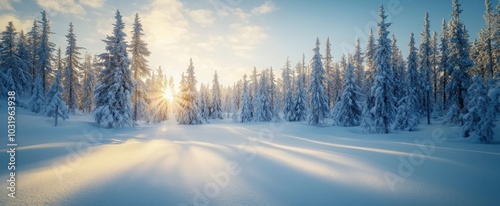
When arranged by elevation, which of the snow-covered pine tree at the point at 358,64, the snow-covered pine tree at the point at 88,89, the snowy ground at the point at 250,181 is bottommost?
the snowy ground at the point at 250,181

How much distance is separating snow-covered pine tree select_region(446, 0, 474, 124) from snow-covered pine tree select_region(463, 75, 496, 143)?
1036 cm

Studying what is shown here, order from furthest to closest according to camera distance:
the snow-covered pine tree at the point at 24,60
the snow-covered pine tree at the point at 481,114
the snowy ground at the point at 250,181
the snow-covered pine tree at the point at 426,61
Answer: the snow-covered pine tree at the point at 426,61 → the snow-covered pine tree at the point at 24,60 → the snow-covered pine tree at the point at 481,114 → the snowy ground at the point at 250,181

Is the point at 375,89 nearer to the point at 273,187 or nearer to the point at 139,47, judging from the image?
the point at 273,187

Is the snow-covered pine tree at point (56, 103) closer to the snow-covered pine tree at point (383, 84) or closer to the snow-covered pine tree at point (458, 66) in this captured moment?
the snow-covered pine tree at point (383, 84)

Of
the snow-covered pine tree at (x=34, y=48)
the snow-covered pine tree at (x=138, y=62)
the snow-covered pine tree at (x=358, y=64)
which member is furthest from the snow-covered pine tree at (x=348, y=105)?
the snow-covered pine tree at (x=34, y=48)

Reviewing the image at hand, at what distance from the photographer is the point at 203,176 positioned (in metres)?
6.29

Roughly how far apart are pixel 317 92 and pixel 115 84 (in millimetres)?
27510

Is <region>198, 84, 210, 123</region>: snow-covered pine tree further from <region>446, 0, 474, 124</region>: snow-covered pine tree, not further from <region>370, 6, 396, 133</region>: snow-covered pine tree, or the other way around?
<region>446, 0, 474, 124</region>: snow-covered pine tree

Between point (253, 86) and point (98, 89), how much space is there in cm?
4140

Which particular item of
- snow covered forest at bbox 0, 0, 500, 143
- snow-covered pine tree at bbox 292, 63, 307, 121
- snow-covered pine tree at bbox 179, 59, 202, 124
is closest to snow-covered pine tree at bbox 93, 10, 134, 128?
snow covered forest at bbox 0, 0, 500, 143

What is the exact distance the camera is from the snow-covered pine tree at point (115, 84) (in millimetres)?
21469

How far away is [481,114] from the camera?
15195mm

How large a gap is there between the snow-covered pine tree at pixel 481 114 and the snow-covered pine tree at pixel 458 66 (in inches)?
408

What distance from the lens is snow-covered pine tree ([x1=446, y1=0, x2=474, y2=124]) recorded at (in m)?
23.7
